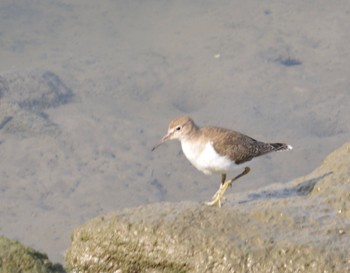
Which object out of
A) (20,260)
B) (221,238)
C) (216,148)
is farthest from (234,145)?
→ (20,260)

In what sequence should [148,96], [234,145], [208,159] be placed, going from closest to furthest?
[208,159] → [234,145] → [148,96]

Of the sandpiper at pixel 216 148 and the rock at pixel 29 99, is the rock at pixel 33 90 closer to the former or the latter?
the rock at pixel 29 99

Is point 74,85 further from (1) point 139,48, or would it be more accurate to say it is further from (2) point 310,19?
(2) point 310,19

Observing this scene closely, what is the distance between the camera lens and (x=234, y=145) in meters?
6.02

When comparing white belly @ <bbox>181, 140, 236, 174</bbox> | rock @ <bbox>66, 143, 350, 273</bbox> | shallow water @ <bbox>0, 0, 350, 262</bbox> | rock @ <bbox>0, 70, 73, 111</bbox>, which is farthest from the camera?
rock @ <bbox>0, 70, 73, 111</bbox>

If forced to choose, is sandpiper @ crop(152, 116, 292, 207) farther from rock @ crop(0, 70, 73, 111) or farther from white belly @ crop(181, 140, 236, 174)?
rock @ crop(0, 70, 73, 111)

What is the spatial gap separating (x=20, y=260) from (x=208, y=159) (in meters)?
1.92

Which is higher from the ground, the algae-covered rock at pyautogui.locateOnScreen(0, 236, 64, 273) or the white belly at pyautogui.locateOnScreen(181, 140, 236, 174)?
the algae-covered rock at pyautogui.locateOnScreen(0, 236, 64, 273)

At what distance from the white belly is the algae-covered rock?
1.71 metres

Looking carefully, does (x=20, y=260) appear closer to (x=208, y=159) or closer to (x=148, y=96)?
(x=208, y=159)

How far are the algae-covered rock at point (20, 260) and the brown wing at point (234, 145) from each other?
1865mm

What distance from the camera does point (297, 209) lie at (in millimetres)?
5188

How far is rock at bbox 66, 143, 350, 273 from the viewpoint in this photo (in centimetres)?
449

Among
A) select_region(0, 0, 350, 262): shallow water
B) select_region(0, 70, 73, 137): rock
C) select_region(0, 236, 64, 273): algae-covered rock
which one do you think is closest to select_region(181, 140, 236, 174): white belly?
select_region(0, 236, 64, 273): algae-covered rock
